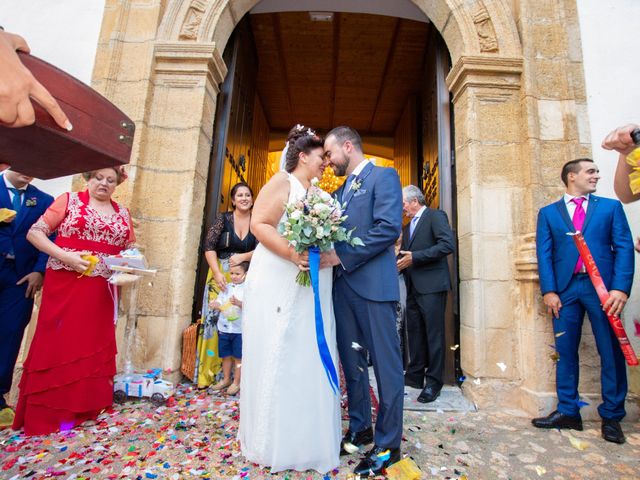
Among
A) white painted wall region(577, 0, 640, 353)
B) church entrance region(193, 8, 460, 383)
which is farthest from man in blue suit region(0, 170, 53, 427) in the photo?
white painted wall region(577, 0, 640, 353)

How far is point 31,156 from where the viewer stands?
1.00 meters

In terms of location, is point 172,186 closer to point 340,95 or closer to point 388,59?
point 388,59

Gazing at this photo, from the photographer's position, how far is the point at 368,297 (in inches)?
86.4

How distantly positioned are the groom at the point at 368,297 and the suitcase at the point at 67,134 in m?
1.36

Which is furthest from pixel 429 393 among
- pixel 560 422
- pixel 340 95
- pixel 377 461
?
pixel 340 95

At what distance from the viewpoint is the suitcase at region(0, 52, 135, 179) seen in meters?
0.91

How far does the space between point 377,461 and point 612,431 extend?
197 centimetres

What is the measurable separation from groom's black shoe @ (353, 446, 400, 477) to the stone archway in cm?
155

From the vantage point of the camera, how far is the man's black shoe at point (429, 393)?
3.26 metres

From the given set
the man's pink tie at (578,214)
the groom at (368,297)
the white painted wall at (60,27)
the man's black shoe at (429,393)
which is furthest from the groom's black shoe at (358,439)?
the white painted wall at (60,27)

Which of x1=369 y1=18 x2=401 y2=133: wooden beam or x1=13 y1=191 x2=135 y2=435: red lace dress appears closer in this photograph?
x1=13 y1=191 x2=135 y2=435: red lace dress

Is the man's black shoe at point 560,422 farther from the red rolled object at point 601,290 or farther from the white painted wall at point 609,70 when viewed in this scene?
the white painted wall at point 609,70

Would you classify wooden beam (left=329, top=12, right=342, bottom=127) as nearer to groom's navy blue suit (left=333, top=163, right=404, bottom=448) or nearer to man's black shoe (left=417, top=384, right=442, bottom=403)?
groom's navy blue suit (left=333, top=163, right=404, bottom=448)

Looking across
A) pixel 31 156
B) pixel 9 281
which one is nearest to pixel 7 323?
pixel 9 281
